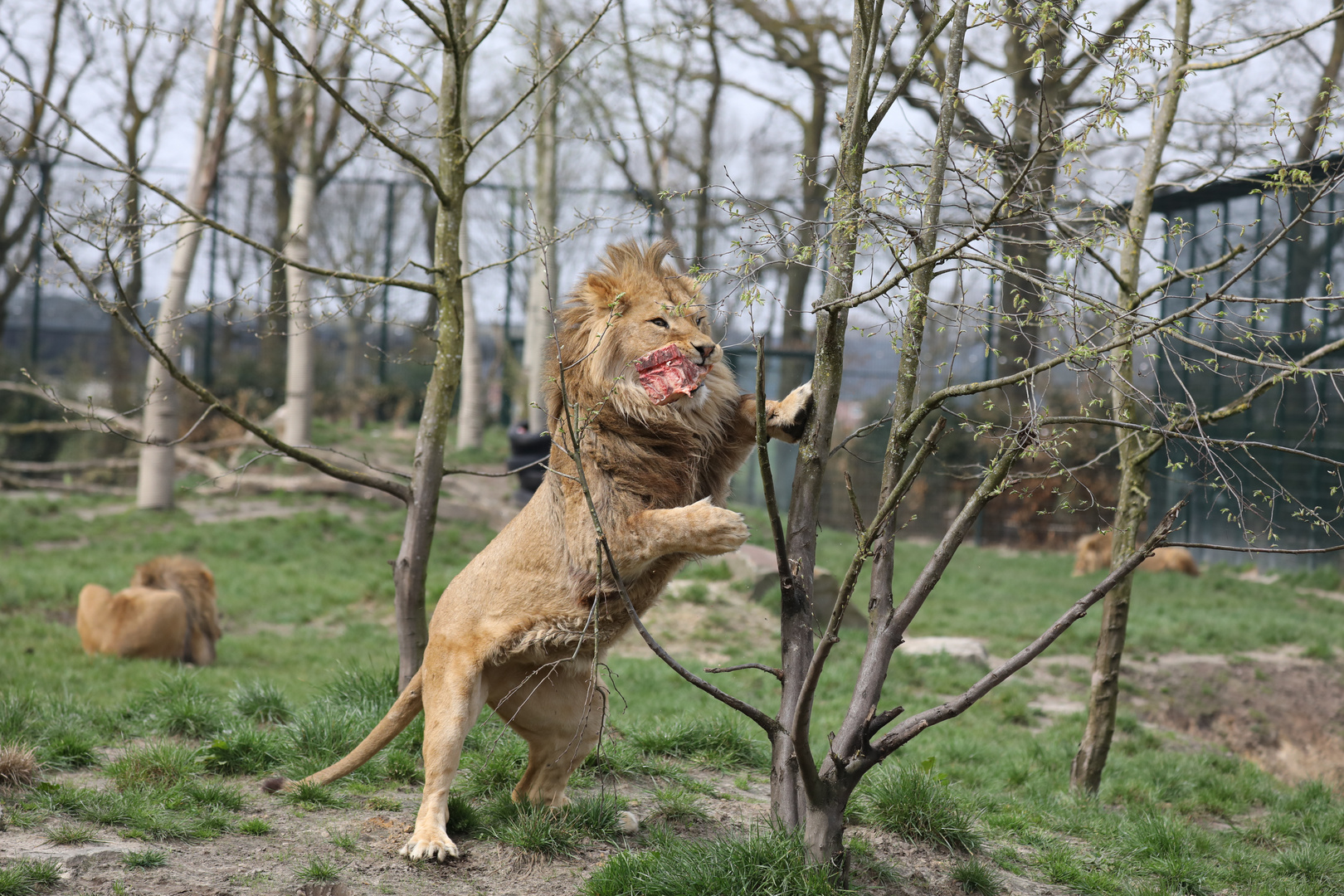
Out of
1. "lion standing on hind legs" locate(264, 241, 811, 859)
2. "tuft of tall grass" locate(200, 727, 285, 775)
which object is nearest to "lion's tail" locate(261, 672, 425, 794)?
"lion standing on hind legs" locate(264, 241, 811, 859)

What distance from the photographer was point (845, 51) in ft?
57.3

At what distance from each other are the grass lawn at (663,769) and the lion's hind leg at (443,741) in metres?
0.30

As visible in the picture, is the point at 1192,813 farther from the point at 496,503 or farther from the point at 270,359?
the point at 270,359

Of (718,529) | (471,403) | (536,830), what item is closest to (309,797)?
(536,830)

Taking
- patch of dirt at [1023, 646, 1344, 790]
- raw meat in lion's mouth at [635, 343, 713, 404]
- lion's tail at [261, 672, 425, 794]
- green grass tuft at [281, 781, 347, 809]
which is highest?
raw meat in lion's mouth at [635, 343, 713, 404]

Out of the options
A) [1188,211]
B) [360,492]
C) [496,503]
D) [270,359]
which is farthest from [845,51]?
[270,359]

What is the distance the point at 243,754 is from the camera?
5.01m

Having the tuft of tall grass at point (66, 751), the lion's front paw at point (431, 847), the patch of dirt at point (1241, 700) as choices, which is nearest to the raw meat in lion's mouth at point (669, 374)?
the lion's front paw at point (431, 847)

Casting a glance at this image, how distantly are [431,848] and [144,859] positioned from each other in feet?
3.39

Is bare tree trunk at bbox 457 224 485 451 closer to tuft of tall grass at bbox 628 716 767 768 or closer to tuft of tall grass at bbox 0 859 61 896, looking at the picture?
tuft of tall grass at bbox 628 716 767 768

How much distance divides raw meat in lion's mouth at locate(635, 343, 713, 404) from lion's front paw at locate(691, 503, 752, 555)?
0.51 m

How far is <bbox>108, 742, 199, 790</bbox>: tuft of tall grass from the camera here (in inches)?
182

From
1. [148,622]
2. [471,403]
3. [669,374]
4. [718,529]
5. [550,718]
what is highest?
[471,403]

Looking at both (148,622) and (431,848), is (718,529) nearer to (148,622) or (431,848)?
(431,848)
